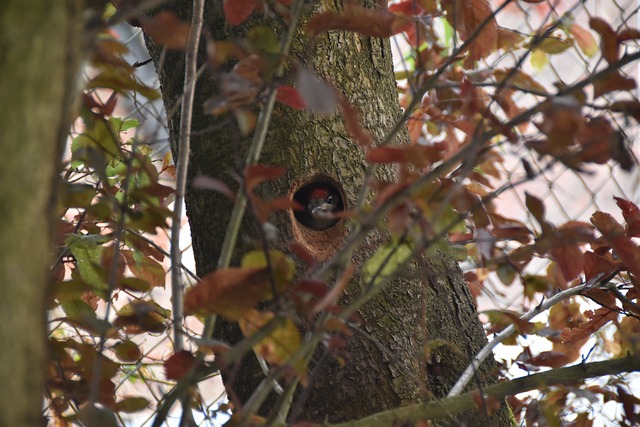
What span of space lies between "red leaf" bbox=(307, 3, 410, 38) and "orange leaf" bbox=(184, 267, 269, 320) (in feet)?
1.01

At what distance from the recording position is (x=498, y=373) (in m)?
1.23

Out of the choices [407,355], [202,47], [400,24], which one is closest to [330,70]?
[202,47]

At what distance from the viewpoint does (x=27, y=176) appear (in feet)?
1.31

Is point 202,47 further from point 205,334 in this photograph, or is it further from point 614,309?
point 614,309

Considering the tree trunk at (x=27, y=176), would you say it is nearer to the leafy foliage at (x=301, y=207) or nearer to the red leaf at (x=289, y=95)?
the leafy foliage at (x=301, y=207)

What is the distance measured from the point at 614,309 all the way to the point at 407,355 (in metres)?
0.33

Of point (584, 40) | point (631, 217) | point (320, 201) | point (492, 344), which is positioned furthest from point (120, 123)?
point (584, 40)

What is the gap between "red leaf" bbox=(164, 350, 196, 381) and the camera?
0.72 meters

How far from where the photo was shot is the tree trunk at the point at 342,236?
1.12 meters

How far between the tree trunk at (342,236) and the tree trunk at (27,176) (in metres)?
0.70

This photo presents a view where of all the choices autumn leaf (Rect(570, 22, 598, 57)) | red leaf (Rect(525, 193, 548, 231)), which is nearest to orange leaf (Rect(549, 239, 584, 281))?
red leaf (Rect(525, 193, 548, 231))

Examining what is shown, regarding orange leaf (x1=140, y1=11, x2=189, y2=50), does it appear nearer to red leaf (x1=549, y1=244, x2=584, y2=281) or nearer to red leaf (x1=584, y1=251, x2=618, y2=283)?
red leaf (x1=549, y1=244, x2=584, y2=281)

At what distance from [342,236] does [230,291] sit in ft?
1.93

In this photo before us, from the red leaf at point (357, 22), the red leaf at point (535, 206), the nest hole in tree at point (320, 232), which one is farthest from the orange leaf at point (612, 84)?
the nest hole in tree at point (320, 232)
